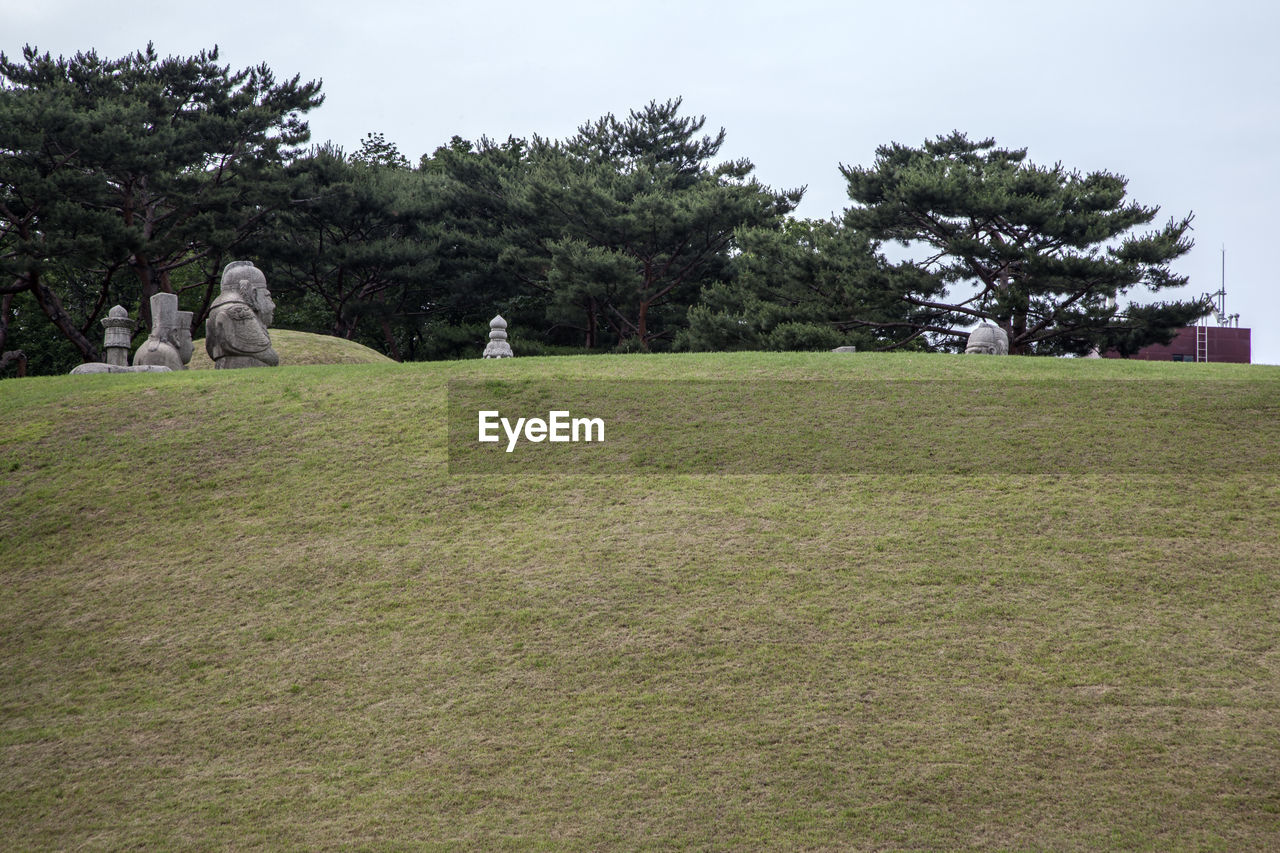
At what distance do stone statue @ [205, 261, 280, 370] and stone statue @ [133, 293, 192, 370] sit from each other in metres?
1.03

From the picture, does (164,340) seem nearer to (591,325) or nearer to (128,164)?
(128,164)

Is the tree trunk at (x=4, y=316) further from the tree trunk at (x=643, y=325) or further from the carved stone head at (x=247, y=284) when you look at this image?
the carved stone head at (x=247, y=284)

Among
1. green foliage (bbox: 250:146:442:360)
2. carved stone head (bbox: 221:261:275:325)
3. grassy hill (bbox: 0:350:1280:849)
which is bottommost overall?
grassy hill (bbox: 0:350:1280:849)

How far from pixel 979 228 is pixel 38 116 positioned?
21.3 metres

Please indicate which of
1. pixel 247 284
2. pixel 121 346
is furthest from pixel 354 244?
pixel 247 284

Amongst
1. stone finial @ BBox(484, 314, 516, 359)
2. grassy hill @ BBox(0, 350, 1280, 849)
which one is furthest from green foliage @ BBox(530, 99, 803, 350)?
grassy hill @ BBox(0, 350, 1280, 849)

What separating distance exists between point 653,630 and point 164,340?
11595 millimetres

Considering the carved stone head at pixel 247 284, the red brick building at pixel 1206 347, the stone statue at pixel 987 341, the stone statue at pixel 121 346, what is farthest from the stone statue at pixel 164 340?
the red brick building at pixel 1206 347

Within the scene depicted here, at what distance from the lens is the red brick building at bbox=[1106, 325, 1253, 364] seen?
4434cm

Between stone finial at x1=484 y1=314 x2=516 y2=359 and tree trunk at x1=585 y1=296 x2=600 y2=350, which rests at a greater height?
tree trunk at x1=585 y1=296 x2=600 y2=350

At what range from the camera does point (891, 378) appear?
12836 millimetres

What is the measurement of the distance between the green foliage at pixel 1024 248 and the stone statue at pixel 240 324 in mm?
15749

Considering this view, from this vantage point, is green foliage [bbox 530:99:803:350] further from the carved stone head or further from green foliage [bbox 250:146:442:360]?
the carved stone head

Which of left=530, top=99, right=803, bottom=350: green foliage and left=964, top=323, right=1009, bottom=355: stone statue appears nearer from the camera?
left=964, top=323, right=1009, bottom=355: stone statue
